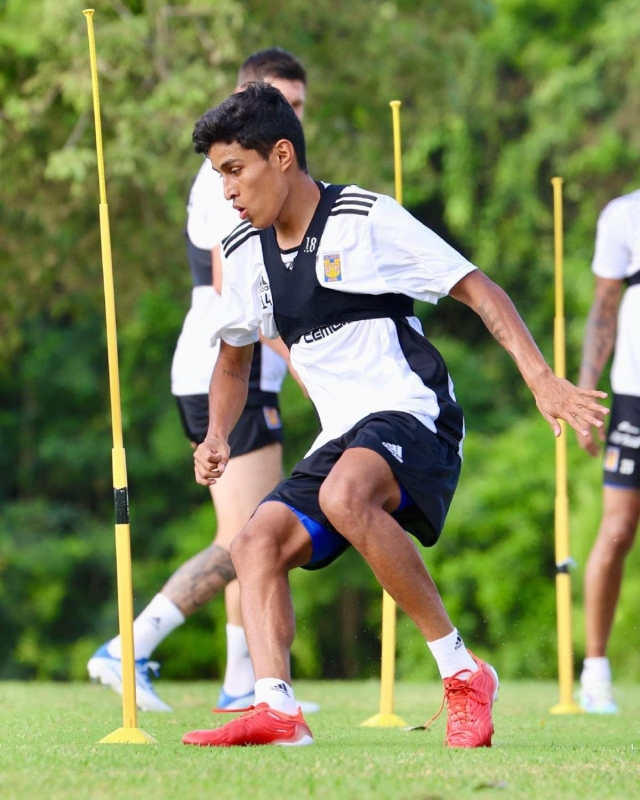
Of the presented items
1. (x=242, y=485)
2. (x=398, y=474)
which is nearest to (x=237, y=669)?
(x=242, y=485)

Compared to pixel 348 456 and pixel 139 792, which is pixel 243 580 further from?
pixel 139 792

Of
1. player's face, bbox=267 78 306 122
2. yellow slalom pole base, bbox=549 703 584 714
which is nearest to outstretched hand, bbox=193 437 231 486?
player's face, bbox=267 78 306 122

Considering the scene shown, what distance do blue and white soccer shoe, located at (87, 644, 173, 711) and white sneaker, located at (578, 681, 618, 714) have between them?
5.93 feet

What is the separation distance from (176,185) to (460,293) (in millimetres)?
10743

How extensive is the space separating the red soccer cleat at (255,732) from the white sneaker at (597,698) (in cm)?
255

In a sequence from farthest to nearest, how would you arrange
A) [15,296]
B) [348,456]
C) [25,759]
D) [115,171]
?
[15,296] < [115,171] < [348,456] < [25,759]

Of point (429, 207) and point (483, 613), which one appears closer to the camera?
point (483, 613)

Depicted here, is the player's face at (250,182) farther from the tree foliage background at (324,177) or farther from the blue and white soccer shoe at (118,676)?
the tree foliage background at (324,177)

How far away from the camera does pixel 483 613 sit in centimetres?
1831

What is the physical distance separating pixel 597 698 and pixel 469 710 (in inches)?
89.9

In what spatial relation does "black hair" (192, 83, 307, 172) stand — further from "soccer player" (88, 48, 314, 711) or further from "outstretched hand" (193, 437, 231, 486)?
"soccer player" (88, 48, 314, 711)

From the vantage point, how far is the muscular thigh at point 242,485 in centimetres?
598

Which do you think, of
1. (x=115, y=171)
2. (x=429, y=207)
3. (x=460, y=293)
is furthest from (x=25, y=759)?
Answer: (x=429, y=207)

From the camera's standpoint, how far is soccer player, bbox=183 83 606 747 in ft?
13.3
